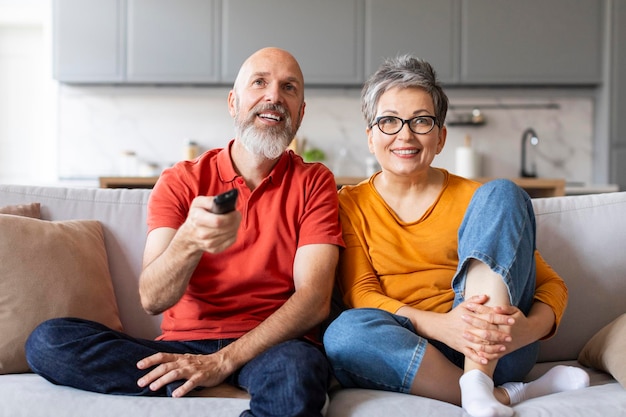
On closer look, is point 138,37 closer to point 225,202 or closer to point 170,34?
point 170,34

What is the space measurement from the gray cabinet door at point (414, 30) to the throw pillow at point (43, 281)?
3067mm

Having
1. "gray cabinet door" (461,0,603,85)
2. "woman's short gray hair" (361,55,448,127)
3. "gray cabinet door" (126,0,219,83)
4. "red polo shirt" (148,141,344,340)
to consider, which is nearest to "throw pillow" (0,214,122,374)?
"red polo shirt" (148,141,344,340)

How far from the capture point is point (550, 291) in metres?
1.59

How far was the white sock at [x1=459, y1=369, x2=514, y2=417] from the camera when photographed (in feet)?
4.18

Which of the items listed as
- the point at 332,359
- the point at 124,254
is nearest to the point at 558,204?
the point at 332,359

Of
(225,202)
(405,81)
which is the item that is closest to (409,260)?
(405,81)

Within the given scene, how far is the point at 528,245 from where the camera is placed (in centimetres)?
149

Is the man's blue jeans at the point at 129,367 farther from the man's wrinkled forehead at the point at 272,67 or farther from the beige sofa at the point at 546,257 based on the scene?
→ the man's wrinkled forehead at the point at 272,67

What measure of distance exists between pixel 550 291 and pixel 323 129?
3.27 m

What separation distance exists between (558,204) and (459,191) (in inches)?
14.6

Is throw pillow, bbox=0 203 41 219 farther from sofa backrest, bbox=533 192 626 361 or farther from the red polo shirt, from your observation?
sofa backrest, bbox=533 192 626 361

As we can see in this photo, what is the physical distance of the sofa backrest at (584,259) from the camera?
1.83 m

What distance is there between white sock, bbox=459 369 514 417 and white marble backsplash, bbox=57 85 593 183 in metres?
3.41

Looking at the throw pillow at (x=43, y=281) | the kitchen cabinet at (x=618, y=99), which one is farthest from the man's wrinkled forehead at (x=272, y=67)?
the kitchen cabinet at (x=618, y=99)
